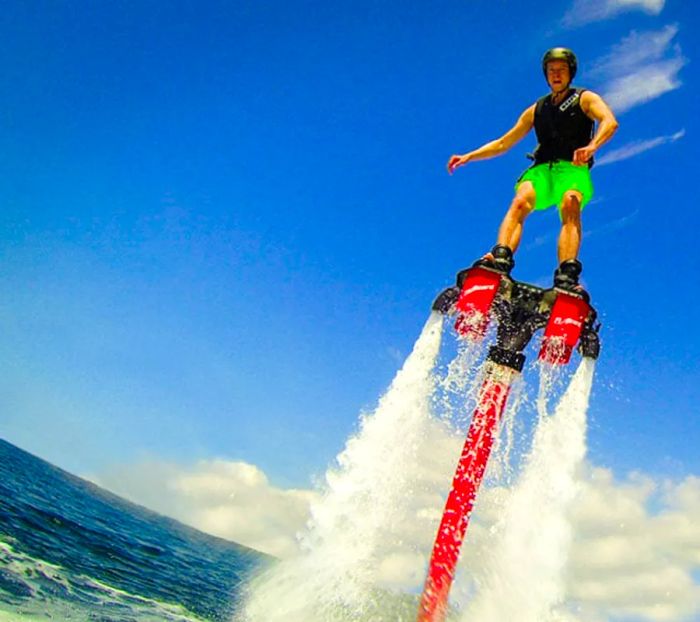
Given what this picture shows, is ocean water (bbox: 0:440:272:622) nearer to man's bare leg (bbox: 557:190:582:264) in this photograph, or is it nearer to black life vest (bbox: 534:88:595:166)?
man's bare leg (bbox: 557:190:582:264)

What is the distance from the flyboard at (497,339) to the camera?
15.8ft

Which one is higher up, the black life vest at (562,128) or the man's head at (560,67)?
the man's head at (560,67)

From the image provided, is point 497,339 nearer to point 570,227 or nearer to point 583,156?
point 570,227

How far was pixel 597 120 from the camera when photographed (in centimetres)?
597

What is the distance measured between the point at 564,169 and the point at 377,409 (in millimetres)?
3076

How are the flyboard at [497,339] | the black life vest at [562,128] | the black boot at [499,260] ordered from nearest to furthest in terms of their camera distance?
the flyboard at [497,339] < the black boot at [499,260] < the black life vest at [562,128]

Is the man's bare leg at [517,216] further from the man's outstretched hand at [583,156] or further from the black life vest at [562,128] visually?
the man's outstretched hand at [583,156]

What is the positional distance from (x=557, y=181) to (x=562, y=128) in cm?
57

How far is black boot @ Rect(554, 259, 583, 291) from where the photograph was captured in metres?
5.53

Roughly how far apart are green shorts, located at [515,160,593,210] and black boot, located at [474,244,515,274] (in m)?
0.83

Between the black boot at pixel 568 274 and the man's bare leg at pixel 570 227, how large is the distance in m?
0.12

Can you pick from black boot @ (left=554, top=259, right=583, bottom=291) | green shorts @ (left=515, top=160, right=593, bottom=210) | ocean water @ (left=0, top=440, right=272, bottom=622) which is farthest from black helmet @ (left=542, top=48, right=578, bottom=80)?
ocean water @ (left=0, top=440, right=272, bottom=622)

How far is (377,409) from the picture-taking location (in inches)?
230

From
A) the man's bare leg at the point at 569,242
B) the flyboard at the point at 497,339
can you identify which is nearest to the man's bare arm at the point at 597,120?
the man's bare leg at the point at 569,242
